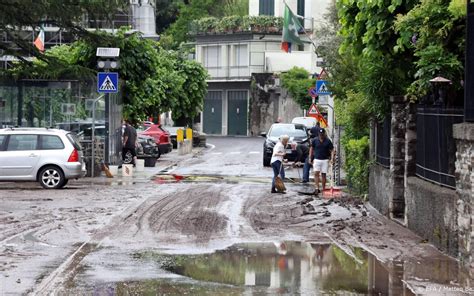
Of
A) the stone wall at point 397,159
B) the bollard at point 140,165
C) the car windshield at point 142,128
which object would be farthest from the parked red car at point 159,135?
the stone wall at point 397,159

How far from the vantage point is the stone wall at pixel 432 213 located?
1427 cm

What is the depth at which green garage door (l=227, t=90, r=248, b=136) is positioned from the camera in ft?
265

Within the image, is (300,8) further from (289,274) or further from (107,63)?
(289,274)

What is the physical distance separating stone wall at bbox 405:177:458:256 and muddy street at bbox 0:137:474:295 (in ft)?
0.84

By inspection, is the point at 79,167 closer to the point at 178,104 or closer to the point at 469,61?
the point at 469,61

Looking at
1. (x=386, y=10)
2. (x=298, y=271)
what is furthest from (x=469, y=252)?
(x=386, y=10)

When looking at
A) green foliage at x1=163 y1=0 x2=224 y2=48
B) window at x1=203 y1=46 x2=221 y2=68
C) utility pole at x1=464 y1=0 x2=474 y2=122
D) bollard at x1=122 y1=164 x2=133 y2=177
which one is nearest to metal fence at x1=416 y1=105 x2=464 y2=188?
utility pole at x1=464 y1=0 x2=474 y2=122

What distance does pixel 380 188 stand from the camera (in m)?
21.1

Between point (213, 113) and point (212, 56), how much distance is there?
5.00m

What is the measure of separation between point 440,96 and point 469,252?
520 cm

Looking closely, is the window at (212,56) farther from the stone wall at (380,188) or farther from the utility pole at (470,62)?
the utility pole at (470,62)

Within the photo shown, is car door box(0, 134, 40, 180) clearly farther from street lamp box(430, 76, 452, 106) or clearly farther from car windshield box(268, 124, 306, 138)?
car windshield box(268, 124, 306, 138)

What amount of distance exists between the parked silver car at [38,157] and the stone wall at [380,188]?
8.27m

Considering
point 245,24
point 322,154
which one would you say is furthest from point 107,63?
point 245,24
